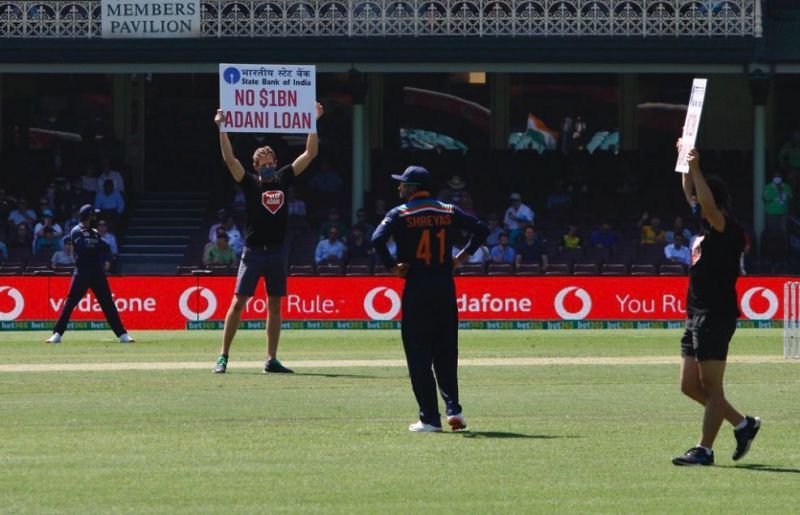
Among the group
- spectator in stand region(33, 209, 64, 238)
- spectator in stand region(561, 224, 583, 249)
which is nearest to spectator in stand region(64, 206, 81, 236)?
spectator in stand region(33, 209, 64, 238)

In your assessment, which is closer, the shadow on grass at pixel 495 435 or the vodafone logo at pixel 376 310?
the shadow on grass at pixel 495 435

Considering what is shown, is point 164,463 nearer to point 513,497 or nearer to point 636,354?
point 513,497

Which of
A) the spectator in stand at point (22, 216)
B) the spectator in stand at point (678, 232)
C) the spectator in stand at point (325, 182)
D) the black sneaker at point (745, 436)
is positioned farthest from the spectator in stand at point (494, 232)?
the black sneaker at point (745, 436)

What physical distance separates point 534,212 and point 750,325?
29.5ft

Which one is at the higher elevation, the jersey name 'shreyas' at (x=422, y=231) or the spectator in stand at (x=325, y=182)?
the spectator in stand at (x=325, y=182)

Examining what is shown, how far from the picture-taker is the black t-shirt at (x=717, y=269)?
9773mm

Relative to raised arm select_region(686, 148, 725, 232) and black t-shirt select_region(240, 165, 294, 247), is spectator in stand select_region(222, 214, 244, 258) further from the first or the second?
raised arm select_region(686, 148, 725, 232)

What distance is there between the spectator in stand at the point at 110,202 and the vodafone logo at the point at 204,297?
7829 millimetres

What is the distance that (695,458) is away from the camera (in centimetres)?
985

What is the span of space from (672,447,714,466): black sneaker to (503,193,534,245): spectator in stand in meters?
20.7

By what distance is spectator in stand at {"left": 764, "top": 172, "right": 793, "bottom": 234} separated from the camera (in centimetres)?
3231

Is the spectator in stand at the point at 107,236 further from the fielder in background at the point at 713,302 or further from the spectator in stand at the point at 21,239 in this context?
the fielder in background at the point at 713,302

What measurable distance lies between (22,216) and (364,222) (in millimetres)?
6894

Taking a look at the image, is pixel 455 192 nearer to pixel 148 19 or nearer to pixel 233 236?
pixel 233 236
